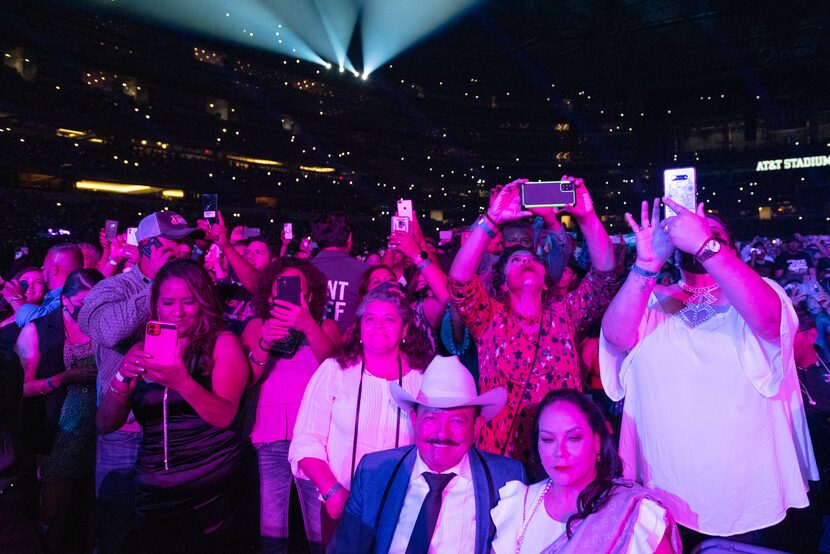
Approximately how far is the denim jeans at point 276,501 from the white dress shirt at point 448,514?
0.81 meters

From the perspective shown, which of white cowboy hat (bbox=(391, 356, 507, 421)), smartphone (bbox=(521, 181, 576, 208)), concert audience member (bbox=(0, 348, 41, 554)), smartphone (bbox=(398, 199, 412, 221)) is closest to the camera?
concert audience member (bbox=(0, 348, 41, 554))

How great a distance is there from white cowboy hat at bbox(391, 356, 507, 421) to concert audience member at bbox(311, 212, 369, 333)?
1.34 meters

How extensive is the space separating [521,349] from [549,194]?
70 centimetres

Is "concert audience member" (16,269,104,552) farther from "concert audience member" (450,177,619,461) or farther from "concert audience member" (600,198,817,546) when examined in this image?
"concert audience member" (600,198,817,546)

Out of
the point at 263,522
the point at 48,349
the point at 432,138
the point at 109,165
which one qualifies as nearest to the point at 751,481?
the point at 263,522

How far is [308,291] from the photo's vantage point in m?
3.00

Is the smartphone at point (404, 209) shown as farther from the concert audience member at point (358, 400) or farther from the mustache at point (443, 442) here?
the mustache at point (443, 442)

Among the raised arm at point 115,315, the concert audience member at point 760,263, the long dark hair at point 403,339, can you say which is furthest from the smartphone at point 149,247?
the concert audience member at point 760,263

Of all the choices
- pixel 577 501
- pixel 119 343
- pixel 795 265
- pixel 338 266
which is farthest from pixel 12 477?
pixel 795 265

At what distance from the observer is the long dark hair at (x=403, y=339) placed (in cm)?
264

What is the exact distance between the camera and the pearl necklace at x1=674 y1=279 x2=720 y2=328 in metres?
2.05

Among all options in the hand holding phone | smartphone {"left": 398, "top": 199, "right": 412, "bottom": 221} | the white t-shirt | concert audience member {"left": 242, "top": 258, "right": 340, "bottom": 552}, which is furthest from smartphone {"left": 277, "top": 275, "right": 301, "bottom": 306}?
the white t-shirt

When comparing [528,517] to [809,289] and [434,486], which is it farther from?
[809,289]

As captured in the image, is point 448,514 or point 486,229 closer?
point 448,514
